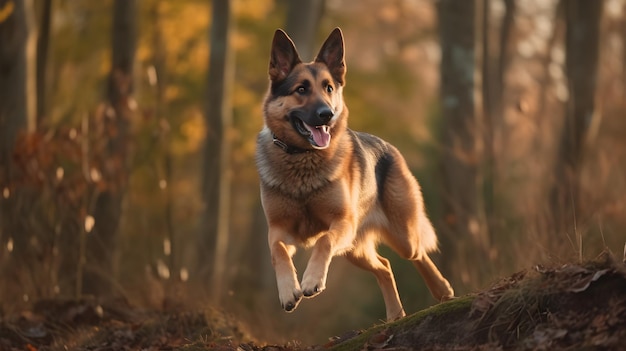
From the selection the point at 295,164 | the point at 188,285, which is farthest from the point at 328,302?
the point at 295,164

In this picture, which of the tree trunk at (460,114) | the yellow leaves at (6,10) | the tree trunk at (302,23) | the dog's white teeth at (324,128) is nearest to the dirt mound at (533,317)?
the dog's white teeth at (324,128)

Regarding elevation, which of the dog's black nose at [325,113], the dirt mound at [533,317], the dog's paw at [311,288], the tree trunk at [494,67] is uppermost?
the dog's black nose at [325,113]

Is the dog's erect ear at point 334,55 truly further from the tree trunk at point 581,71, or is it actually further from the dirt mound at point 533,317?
the tree trunk at point 581,71

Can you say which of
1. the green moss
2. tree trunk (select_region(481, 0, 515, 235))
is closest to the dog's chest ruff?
the green moss

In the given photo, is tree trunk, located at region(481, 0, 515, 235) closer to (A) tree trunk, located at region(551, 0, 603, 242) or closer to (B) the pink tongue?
(A) tree trunk, located at region(551, 0, 603, 242)

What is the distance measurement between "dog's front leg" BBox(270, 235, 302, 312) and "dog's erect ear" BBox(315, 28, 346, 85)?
1.69 meters

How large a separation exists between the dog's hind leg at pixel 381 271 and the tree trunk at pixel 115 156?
13.4 feet

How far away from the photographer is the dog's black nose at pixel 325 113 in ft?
25.5

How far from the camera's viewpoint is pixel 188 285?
10.8 meters

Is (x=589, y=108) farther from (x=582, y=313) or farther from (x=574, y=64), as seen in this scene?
(x=582, y=313)

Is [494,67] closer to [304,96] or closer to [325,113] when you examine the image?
[304,96]

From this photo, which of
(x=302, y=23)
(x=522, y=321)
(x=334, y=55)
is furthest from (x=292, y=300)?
(x=302, y=23)

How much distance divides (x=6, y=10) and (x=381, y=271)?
263 inches

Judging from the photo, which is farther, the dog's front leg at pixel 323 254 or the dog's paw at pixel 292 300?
the dog's front leg at pixel 323 254
